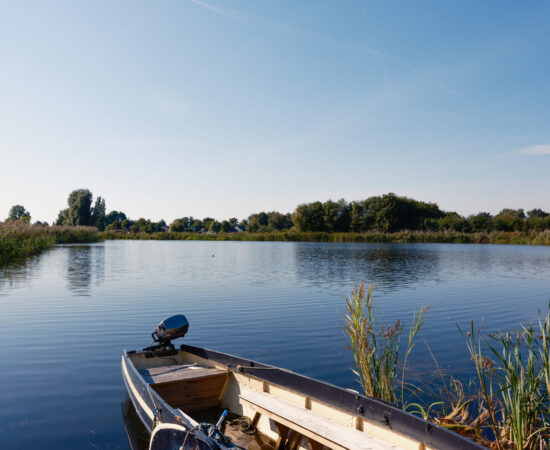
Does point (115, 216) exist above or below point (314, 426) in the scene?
above

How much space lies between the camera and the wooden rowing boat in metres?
3.60

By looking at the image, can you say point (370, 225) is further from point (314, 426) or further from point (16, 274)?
point (314, 426)

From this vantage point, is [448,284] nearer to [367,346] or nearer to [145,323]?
[145,323]

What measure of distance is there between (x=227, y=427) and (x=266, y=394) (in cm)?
69

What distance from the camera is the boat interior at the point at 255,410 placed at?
3844 mm

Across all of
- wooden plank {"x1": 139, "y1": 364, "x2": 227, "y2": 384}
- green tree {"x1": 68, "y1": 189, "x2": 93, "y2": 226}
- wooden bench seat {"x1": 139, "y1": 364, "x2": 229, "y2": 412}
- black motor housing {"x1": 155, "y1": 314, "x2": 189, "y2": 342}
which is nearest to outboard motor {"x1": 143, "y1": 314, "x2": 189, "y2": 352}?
black motor housing {"x1": 155, "y1": 314, "x2": 189, "y2": 342}

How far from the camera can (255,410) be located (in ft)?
15.5

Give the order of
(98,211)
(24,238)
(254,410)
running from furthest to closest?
1. (98,211)
2. (24,238)
3. (254,410)

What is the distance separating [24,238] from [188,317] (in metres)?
24.9

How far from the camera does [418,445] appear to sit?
344cm

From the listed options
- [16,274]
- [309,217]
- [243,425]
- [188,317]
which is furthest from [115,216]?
[243,425]

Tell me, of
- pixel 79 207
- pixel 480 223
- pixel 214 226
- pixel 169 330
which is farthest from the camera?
pixel 214 226

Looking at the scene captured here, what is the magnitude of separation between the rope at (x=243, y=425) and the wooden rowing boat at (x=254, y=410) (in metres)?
0.01

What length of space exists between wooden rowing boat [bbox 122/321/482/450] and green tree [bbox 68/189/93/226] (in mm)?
67518
